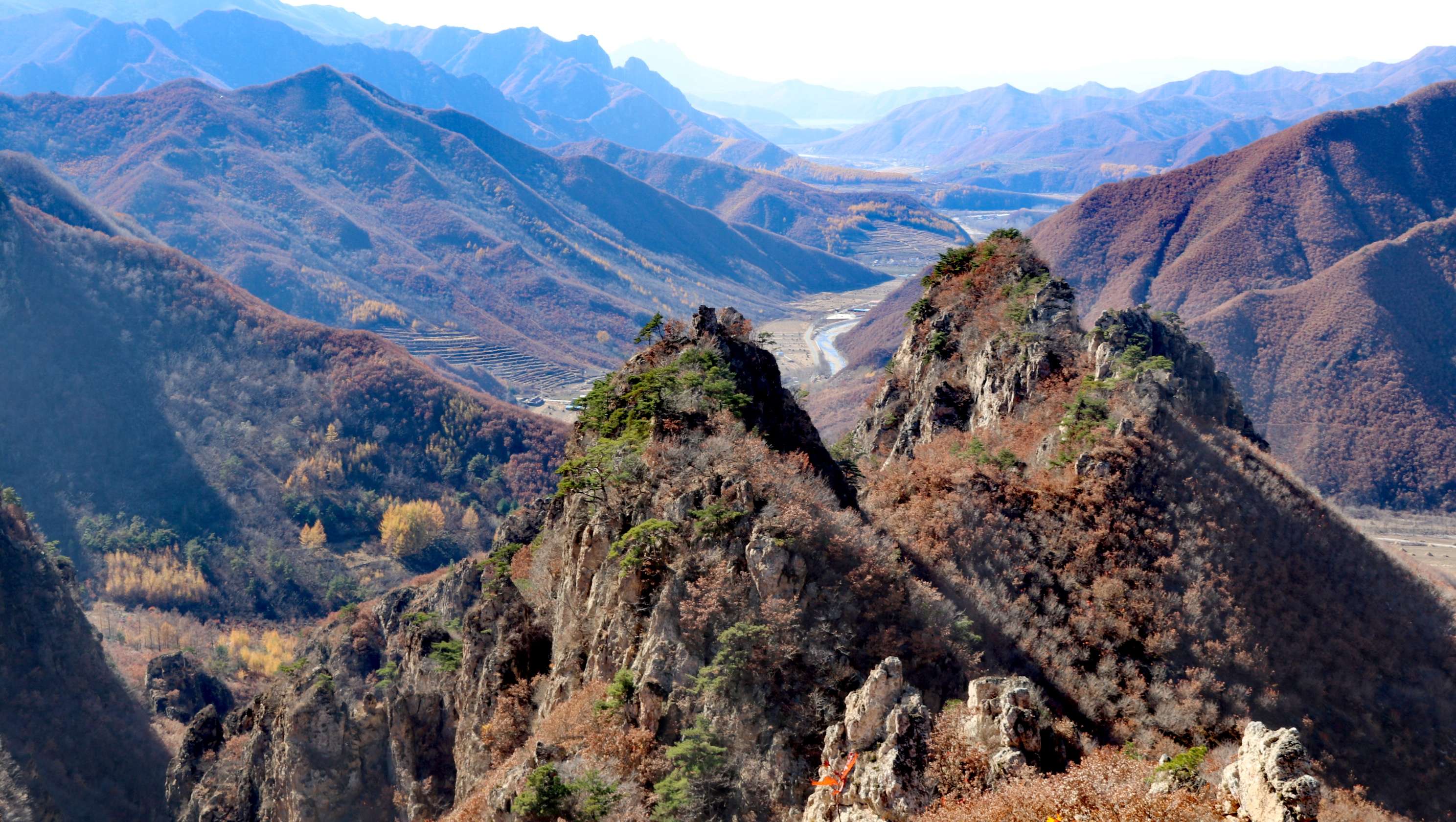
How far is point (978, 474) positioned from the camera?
92.8 feet

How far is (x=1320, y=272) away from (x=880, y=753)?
150m

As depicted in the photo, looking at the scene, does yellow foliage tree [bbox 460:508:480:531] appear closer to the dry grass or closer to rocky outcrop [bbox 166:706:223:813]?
rocky outcrop [bbox 166:706:223:813]

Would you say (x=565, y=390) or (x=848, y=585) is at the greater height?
(x=848, y=585)

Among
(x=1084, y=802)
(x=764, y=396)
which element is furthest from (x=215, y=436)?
(x=1084, y=802)

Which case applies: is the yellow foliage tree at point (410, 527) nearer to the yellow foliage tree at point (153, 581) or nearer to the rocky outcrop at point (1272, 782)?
the yellow foliage tree at point (153, 581)

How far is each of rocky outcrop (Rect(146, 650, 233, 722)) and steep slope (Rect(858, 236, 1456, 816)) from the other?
60083 millimetres

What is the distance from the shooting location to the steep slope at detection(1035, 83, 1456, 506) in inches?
3757

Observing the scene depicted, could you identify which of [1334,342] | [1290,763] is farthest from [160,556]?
[1334,342]

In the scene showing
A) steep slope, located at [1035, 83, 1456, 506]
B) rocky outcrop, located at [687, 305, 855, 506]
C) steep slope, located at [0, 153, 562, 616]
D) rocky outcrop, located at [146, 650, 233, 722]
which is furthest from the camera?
steep slope, located at [0, 153, 562, 616]

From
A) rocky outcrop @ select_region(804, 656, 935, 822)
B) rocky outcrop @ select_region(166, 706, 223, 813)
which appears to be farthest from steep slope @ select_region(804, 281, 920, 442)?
rocky outcrop @ select_region(804, 656, 935, 822)

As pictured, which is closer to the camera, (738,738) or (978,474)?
(738,738)

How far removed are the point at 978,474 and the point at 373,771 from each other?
2914 centimetres

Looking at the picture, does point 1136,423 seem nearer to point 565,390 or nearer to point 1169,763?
point 1169,763

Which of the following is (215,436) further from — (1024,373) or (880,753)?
(880,753)
